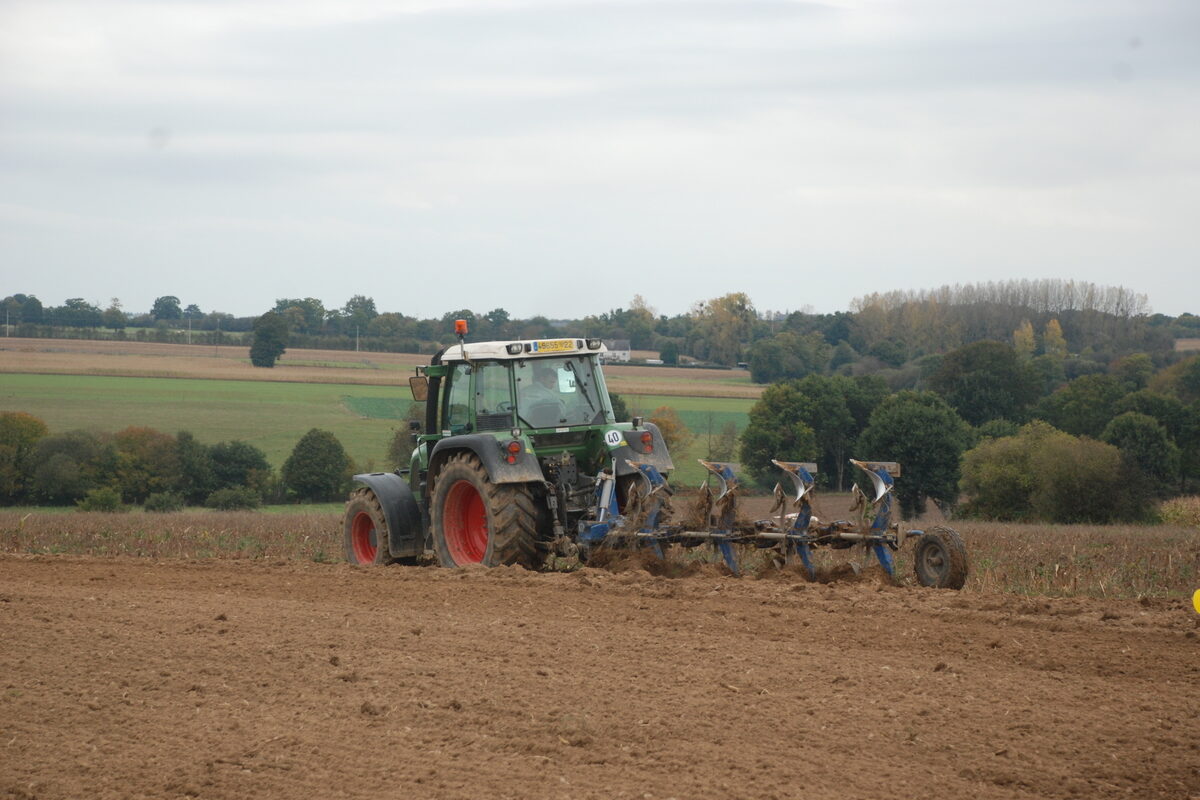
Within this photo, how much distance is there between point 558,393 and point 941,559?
3848 millimetres

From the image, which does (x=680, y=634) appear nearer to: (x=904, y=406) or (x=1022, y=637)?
(x=1022, y=637)

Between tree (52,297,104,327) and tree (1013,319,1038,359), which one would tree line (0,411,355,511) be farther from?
tree (1013,319,1038,359)

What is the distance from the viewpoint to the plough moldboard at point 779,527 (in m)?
8.77

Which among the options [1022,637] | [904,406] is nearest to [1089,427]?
[904,406]

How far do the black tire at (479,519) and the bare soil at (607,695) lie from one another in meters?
1.18

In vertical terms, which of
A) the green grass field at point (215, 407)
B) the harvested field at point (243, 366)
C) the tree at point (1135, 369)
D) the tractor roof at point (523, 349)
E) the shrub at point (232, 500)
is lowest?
the shrub at point (232, 500)

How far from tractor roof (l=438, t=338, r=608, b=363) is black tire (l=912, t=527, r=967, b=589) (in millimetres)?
3629

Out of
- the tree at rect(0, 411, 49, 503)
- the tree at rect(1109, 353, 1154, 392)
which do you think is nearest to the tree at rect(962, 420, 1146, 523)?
the tree at rect(1109, 353, 1154, 392)

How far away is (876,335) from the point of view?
80.6 m

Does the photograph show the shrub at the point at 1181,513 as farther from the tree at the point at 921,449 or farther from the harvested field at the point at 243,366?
the harvested field at the point at 243,366

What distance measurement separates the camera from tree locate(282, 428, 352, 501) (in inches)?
1551

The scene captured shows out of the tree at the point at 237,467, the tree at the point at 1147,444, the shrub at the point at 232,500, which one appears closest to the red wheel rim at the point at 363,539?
the shrub at the point at 232,500

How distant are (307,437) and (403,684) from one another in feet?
114

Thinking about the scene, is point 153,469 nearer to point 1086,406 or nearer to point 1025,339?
point 1086,406
